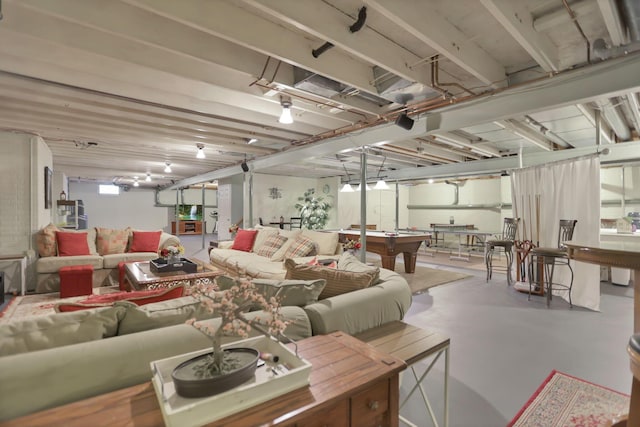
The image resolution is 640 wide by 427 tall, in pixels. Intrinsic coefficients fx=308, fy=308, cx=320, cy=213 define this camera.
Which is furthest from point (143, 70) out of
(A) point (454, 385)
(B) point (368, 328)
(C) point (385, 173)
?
(C) point (385, 173)

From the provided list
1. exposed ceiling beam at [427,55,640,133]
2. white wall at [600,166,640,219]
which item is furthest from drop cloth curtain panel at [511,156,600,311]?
white wall at [600,166,640,219]

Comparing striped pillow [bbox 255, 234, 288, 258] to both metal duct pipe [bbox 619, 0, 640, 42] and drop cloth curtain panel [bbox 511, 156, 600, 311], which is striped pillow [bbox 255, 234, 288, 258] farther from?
metal duct pipe [bbox 619, 0, 640, 42]

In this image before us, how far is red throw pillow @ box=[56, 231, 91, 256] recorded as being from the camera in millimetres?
4898

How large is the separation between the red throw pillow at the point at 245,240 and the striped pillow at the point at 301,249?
3.70 ft

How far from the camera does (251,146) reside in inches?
230

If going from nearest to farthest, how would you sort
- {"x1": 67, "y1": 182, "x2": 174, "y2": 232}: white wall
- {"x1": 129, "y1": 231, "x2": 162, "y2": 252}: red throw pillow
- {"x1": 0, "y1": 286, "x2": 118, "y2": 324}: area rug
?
{"x1": 0, "y1": 286, "x2": 118, "y2": 324}: area rug → {"x1": 129, "y1": 231, "x2": 162, "y2": 252}: red throw pillow → {"x1": 67, "y1": 182, "x2": 174, "y2": 232}: white wall

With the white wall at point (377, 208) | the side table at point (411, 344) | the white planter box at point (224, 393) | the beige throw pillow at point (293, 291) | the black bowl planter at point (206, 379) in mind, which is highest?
the white wall at point (377, 208)

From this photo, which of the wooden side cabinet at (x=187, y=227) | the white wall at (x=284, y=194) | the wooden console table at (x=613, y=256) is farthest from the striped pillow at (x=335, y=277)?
the wooden side cabinet at (x=187, y=227)

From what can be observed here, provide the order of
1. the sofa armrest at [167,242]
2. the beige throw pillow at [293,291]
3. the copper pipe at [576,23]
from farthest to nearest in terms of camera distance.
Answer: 1. the sofa armrest at [167,242]
2. the copper pipe at [576,23]
3. the beige throw pillow at [293,291]

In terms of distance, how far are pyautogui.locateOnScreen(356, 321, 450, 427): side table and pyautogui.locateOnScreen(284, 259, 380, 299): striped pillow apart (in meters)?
0.30

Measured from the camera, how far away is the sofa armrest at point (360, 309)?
170cm

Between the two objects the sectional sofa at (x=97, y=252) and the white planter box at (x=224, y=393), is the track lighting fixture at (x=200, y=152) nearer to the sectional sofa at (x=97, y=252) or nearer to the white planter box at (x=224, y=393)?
the sectional sofa at (x=97, y=252)

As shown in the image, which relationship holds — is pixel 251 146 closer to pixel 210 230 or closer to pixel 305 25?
pixel 305 25

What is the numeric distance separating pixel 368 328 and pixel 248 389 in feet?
3.61
